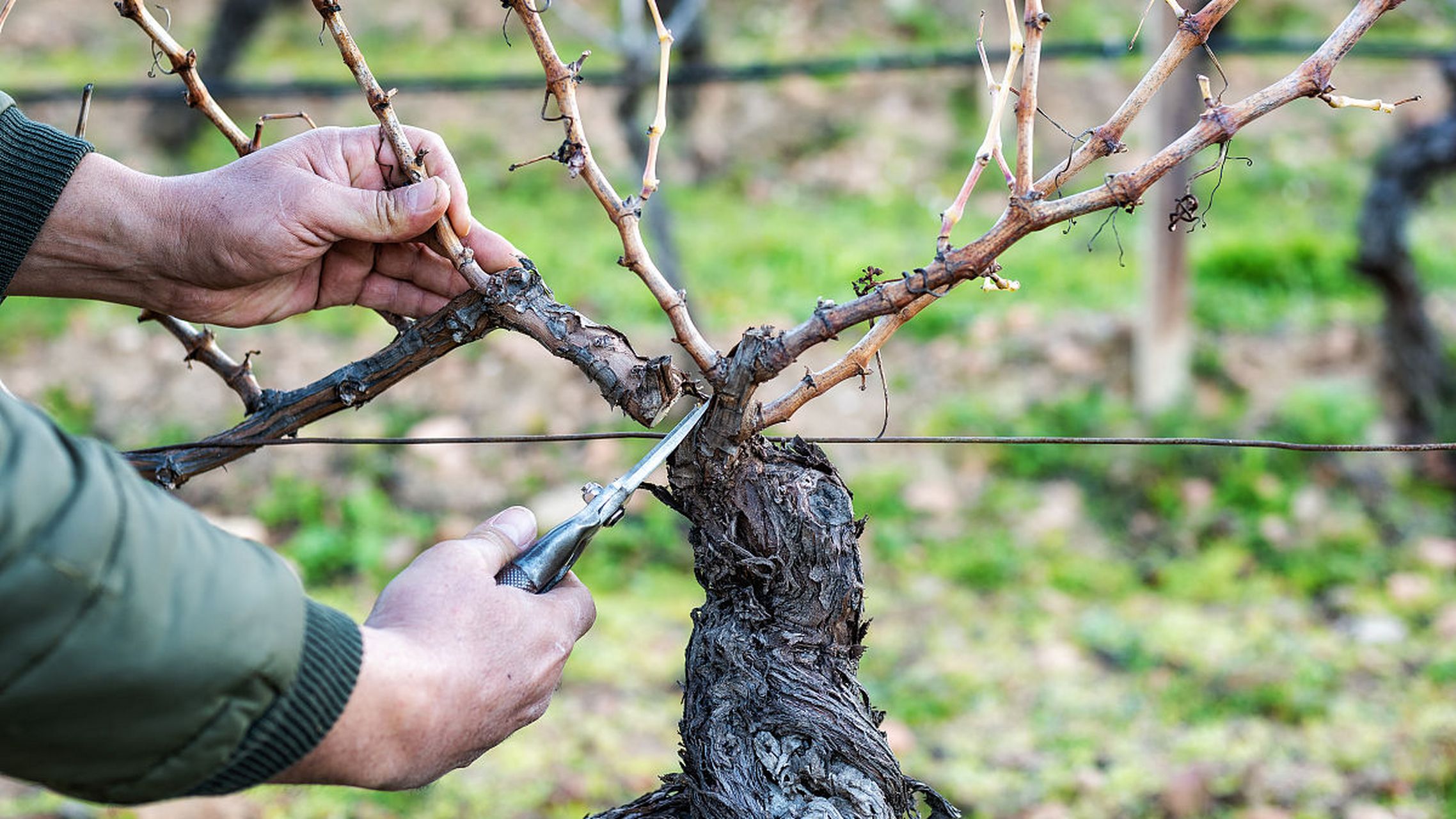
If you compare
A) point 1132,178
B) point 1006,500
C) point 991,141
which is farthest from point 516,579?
point 1006,500

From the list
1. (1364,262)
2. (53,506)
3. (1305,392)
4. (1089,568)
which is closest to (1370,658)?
(1089,568)

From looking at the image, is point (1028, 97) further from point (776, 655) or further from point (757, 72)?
point (757, 72)

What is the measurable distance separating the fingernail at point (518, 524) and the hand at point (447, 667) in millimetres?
21

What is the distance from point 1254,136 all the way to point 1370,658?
4746 mm

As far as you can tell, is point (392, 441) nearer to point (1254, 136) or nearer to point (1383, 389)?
point (1383, 389)

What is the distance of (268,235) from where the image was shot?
1813mm

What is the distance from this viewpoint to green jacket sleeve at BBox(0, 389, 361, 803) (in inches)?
42.1

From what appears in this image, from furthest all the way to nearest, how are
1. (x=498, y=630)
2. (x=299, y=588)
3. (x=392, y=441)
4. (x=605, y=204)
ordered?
(x=392, y=441) → (x=605, y=204) → (x=498, y=630) → (x=299, y=588)

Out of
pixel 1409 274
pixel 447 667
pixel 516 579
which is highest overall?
pixel 1409 274

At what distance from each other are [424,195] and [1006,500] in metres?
3.33

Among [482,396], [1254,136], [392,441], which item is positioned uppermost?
[1254,136]

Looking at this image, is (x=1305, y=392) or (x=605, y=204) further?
(x=1305, y=392)

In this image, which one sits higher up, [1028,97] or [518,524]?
[1028,97]

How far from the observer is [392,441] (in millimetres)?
1896
